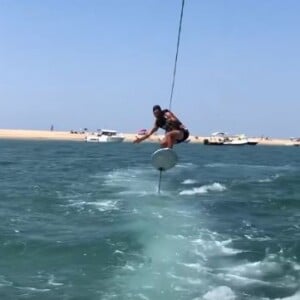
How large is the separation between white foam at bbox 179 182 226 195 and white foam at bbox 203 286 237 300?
21.5 meters

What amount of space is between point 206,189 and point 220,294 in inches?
997

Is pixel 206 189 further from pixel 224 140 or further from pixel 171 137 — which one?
pixel 224 140

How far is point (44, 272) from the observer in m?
17.8

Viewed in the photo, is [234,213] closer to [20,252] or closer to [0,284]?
[20,252]

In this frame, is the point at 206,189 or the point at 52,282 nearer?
the point at 52,282

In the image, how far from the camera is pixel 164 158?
57.0 ft

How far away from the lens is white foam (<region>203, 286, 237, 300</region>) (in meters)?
15.4

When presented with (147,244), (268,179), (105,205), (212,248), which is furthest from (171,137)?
(268,179)

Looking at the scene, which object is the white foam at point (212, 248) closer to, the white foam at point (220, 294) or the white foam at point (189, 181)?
the white foam at point (220, 294)

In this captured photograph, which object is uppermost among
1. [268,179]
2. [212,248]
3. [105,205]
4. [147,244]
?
[268,179]

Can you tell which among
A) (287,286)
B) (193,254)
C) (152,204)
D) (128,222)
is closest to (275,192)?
(152,204)

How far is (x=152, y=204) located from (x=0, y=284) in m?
15.6

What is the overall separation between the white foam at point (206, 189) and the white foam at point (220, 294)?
2145cm

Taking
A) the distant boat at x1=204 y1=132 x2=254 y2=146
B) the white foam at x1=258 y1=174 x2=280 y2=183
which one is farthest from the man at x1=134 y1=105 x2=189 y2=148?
the distant boat at x1=204 y1=132 x2=254 y2=146
